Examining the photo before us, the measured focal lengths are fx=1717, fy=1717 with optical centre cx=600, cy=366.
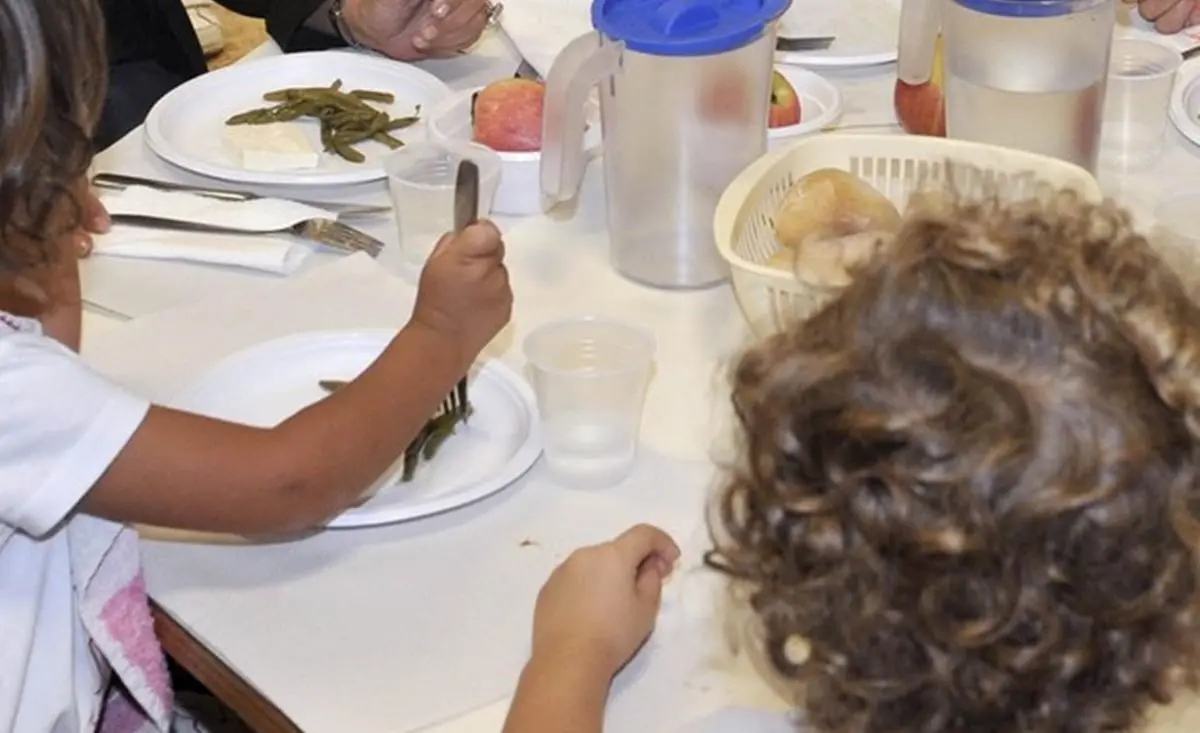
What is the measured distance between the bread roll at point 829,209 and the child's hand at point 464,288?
0.20 m

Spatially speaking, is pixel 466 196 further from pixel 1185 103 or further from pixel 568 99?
pixel 1185 103

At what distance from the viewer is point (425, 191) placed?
4.16ft

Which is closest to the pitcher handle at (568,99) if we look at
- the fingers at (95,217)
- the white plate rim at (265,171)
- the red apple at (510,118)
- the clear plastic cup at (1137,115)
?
the red apple at (510,118)

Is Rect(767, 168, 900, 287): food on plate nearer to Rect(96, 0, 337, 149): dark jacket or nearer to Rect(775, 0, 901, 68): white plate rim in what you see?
Rect(775, 0, 901, 68): white plate rim

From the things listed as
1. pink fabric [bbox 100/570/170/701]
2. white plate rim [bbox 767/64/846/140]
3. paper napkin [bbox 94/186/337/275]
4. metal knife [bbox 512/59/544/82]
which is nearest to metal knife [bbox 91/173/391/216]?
paper napkin [bbox 94/186/337/275]

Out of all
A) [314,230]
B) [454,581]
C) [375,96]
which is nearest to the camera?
[454,581]

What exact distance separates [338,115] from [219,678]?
67 centimetres

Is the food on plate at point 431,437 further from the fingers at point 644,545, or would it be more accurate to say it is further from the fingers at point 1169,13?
the fingers at point 1169,13

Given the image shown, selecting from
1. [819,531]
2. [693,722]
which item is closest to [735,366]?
[819,531]

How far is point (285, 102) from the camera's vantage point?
60.4 inches

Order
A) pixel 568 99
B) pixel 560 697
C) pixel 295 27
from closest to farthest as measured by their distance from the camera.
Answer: pixel 560 697 → pixel 568 99 → pixel 295 27

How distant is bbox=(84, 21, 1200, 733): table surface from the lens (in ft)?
2.93

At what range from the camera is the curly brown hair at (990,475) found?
64 centimetres

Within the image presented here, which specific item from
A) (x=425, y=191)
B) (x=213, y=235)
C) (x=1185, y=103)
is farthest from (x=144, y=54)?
(x=1185, y=103)
